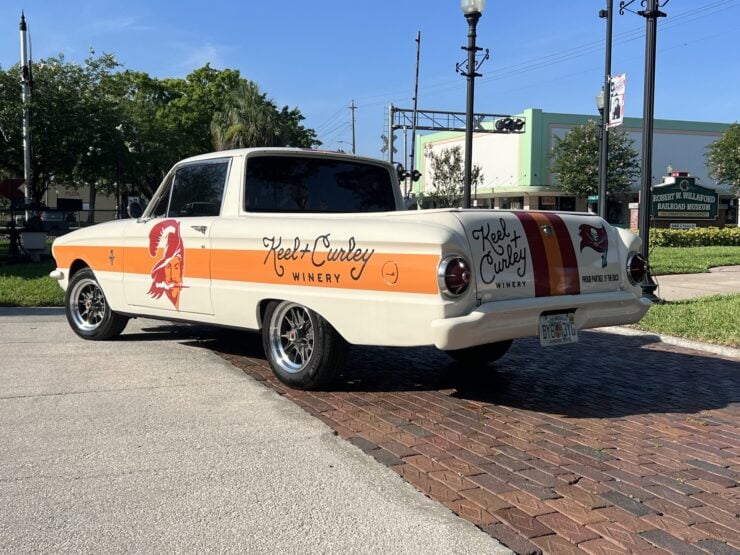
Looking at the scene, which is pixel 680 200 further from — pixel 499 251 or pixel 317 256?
pixel 317 256

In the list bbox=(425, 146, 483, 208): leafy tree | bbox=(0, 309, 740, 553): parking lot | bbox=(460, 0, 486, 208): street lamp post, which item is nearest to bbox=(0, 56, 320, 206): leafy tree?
bbox=(425, 146, 483, 208): leafy tree

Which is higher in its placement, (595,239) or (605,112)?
(605,112)

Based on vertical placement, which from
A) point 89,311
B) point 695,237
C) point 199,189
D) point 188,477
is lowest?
point 188,477

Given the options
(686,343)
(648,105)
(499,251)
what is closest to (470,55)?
(648,105)

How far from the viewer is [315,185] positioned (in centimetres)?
639

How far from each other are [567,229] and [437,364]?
83.4 inches

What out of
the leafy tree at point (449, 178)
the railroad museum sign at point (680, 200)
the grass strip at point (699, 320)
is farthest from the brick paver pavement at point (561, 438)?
the leafy tree at point (449, 178)

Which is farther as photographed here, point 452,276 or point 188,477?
point 452,276

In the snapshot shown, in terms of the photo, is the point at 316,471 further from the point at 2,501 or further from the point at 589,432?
the point at 589,432

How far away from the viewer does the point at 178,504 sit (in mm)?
3393

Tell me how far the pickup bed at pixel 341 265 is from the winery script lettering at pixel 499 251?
1cm

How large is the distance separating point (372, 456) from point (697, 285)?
→ 1156 cm

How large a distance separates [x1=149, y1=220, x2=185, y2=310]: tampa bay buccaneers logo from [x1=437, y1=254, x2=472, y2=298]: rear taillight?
2.76 m

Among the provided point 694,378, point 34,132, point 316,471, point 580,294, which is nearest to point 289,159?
point 580,294
